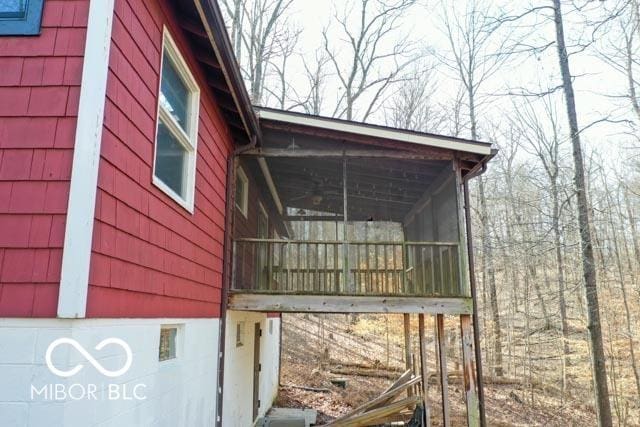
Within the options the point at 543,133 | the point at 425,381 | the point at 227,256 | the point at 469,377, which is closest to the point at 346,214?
the point at 227,256

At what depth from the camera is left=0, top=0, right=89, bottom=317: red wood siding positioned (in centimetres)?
Result: 236

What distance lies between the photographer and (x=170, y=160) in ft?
13.5

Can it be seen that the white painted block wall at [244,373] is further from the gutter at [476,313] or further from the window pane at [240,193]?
the gutter at [476,313]

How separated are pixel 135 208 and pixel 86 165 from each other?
0.70 metres

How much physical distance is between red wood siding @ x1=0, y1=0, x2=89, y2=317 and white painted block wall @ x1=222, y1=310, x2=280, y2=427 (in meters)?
4.01

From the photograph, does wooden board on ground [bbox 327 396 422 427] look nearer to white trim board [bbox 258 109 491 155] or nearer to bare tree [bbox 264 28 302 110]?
white trim board [bbox 258 109 491 155]

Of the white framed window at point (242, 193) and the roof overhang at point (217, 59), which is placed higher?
the roof overhang at point (217, 59)

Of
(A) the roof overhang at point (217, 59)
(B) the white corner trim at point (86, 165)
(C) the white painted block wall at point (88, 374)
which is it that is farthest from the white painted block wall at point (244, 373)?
(B) the white corner trim at point (86, 165)

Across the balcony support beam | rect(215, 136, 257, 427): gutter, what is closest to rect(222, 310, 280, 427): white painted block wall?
rect(215, 136, 257, 427): gutter

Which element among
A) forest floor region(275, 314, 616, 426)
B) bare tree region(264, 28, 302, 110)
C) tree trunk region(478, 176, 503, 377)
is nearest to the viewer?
forest floor region(275, 314, 616, 426)

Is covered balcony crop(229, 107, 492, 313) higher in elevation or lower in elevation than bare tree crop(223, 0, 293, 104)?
lower

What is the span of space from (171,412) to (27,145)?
8.47ft

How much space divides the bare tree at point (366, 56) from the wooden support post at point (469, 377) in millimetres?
15846

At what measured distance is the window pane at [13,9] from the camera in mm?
2744
